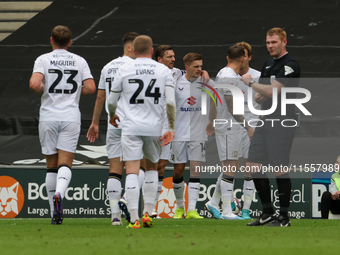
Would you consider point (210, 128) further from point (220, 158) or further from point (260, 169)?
point (260, 169)

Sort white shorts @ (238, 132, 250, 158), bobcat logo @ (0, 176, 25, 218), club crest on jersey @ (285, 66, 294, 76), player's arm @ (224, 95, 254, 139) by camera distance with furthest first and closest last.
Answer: bobcat logo @ (0, 176, 25, 218)
white shorts @ (238, 132, 250, 158)
player's arm @ (224, 95, 254, 139)
club crest on jersey @ (285, 66, 294, 76)

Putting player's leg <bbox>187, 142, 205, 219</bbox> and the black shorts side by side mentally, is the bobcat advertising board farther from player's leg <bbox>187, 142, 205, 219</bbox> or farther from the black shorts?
the black shorts

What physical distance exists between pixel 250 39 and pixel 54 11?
4460 millimetres

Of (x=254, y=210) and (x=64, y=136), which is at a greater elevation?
(x=64, y=136)

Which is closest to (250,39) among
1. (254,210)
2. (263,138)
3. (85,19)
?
(85,19)

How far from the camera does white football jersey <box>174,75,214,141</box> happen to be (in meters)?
8.30

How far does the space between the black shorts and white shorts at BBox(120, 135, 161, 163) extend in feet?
3.56

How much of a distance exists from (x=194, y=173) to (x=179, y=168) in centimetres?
24

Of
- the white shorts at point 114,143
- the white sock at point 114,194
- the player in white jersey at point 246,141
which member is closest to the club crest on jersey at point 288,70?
the white shorts at point 114,143

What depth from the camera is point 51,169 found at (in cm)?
634

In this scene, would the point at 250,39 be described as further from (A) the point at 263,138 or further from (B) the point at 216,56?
(A) the point at 263,138

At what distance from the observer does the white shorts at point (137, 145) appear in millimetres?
5430

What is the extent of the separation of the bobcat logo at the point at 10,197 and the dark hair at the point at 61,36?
352 cm

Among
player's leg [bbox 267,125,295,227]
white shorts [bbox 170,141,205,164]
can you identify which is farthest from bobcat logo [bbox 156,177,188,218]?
player's leg [bbox 267,125,295,227]
